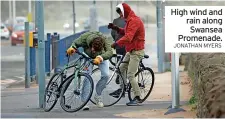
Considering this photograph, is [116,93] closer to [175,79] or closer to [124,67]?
[124,67]

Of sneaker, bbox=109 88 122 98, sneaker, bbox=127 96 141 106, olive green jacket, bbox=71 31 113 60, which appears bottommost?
A: sneaker, bbox=127 96 141 106

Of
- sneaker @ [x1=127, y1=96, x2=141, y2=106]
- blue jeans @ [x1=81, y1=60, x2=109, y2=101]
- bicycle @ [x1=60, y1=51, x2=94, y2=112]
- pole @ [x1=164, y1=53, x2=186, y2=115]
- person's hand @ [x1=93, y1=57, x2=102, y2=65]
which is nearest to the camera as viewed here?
pole @ [x1=164, y1=53, x2=186, y2=115]

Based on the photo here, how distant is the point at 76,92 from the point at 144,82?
6.04ft

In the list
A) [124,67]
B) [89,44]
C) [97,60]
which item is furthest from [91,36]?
[124,67]

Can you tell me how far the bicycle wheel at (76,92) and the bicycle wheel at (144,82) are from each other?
1.33 meters

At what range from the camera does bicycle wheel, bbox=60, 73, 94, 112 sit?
11.0 meters

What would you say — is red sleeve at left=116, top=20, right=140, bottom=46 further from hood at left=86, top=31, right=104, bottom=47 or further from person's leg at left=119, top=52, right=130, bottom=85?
person's leg at left=119, top=52, right=130, bottom=85

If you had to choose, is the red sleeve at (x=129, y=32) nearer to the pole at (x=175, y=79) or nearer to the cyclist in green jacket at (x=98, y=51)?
the cyclist in green jacket at (x=98, y=51)

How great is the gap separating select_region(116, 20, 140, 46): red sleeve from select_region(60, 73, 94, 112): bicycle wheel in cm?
92

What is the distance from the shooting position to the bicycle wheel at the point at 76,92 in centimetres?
1105

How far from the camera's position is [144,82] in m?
12.6

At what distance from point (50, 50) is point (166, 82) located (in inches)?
140

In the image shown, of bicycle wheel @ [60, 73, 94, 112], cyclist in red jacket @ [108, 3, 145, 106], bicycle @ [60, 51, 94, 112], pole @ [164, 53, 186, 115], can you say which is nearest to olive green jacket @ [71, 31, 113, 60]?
cyclist in red jacket @ [108, 3, 145, 106]

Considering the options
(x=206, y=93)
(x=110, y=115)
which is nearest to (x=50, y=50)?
(x=110, y=115)
